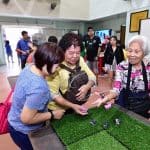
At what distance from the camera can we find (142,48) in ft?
3.94

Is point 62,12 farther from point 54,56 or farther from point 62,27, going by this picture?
point 54,56

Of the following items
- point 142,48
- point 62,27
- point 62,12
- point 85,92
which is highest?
point 62,12

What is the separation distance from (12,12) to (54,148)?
24.6 ft

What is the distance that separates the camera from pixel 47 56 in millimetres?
797

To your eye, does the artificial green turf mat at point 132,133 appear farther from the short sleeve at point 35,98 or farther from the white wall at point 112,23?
the white wall at point 112,23

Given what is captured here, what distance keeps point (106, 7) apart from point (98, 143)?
7262mm

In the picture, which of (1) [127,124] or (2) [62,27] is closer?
(1) [127,124]

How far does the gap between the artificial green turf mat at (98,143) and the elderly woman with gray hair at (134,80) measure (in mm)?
340

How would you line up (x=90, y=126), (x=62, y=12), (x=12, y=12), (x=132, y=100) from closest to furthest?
(x=90, y=126)
(x=132, y=100)
(x=12, y=12)
(x=62, y=12)

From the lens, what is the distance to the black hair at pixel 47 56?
80 cm

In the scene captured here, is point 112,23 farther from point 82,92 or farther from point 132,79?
point 82,92

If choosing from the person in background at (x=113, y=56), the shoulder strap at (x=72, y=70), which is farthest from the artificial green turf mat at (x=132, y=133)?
the person in background at (x=113, y=56)

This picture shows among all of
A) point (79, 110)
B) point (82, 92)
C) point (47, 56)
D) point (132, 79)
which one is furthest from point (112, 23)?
point (47, 56)

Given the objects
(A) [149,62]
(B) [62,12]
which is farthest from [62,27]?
(A) [149,62]
